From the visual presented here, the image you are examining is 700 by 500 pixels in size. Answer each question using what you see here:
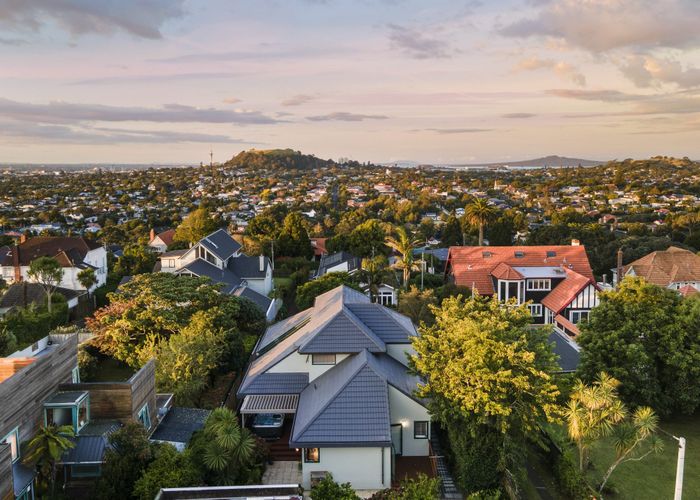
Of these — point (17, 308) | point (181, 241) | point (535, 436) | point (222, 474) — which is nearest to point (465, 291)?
point (535, 436)

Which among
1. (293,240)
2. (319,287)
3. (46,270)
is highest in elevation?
(46,270)

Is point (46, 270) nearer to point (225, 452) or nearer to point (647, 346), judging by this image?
point (225, 452)

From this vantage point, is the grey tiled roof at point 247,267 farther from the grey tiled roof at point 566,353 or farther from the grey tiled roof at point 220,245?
the grey tiled roof at point 566,353

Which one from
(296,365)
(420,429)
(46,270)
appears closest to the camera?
(420,429)

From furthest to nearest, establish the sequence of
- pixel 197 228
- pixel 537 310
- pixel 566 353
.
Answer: pixel 197 228
pixel 537 310
pixel 566 353

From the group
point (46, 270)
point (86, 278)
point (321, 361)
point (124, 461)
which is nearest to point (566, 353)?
point (321, 361)

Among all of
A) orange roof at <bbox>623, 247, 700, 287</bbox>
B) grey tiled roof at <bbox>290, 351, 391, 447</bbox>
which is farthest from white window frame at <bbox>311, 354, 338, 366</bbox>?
orange roof at <bbox>623, 247, 700, 287</bbox>

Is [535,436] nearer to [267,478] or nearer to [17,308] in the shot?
[267,478]
